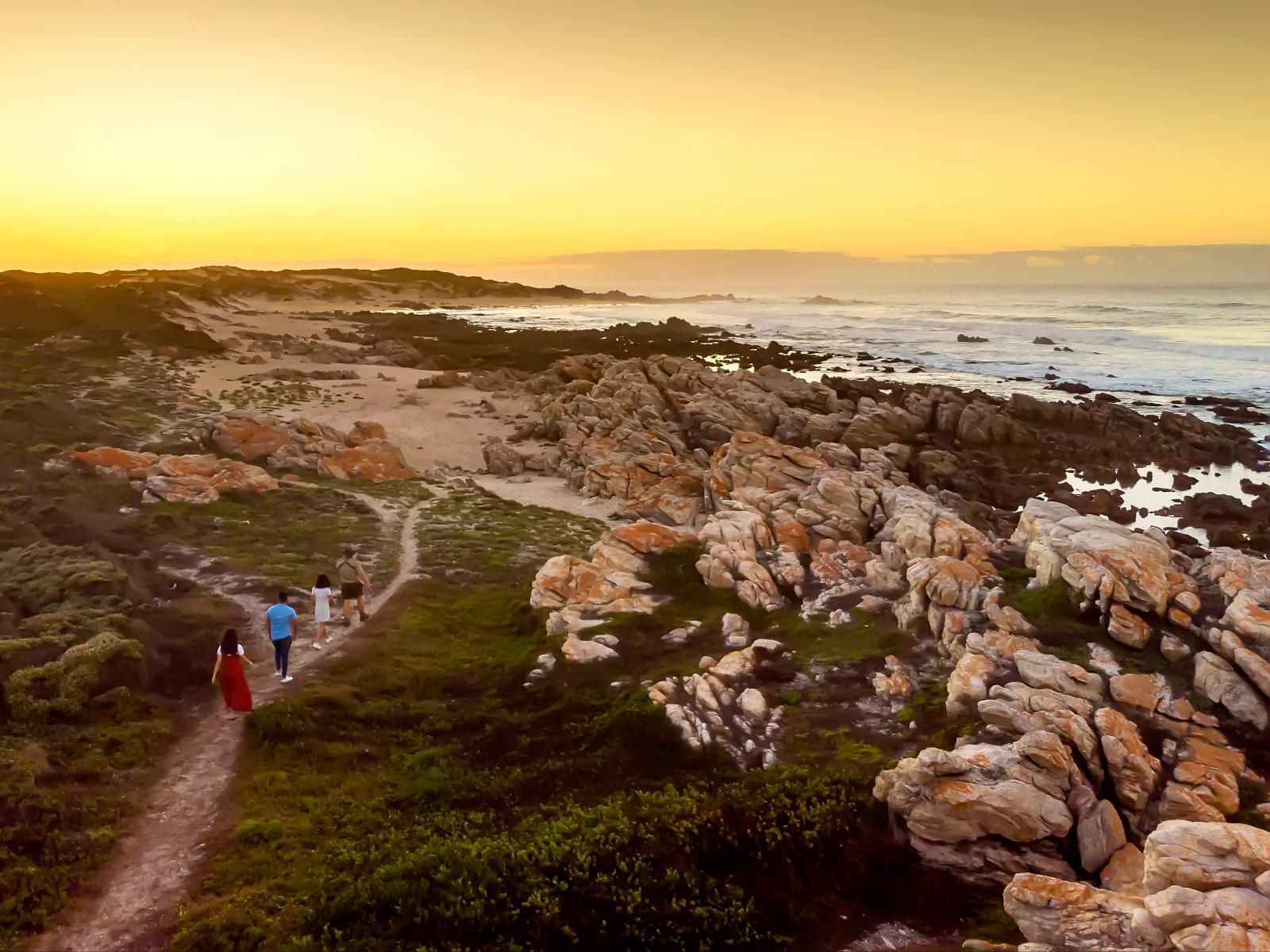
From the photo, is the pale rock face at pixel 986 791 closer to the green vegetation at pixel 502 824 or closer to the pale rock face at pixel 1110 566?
the green vegetation at pixel 502 824

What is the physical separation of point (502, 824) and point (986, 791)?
730cm

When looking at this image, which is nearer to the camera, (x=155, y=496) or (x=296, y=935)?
(x=296, y=935)

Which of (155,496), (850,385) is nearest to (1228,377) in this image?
(850,385)

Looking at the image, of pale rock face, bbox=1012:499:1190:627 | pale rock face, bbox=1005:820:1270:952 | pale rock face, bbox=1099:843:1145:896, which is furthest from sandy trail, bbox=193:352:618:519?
pale rock face, bbox=1005:820:1270:952

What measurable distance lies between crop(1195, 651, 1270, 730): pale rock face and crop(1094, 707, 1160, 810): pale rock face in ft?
7.07

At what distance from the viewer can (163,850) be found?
36.0 ft

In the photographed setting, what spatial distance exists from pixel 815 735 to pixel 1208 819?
18.8 feet

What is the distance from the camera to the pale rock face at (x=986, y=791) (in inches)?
407

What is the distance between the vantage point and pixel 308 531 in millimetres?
27016

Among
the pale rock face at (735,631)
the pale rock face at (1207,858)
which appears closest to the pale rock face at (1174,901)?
the pale rock face at (1207,858)

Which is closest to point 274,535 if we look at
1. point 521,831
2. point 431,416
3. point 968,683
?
point 521,831

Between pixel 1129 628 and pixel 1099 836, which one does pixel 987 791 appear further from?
pixel 1129 628

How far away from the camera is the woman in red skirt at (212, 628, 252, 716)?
48.5 feet

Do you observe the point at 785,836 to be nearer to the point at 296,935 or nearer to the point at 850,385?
the point at 296,935
